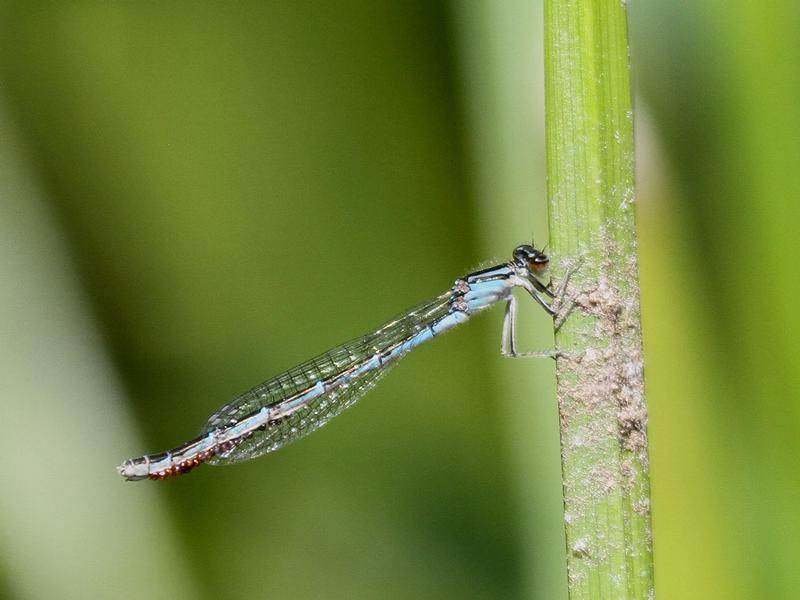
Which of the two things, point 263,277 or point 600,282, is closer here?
point 600,282

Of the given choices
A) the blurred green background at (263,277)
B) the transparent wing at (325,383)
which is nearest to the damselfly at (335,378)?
the transparent wing at (325,383)

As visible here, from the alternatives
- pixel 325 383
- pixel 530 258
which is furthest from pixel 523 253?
pixel 325 383

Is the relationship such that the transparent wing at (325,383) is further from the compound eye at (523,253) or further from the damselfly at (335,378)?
the compound eye at (523,253)

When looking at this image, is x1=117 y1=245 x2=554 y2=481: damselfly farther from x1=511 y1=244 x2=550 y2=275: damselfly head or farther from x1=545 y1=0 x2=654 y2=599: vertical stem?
x1=545 y1=0 x2=654 y2=599: vertical stem

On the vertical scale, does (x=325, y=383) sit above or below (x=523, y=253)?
below

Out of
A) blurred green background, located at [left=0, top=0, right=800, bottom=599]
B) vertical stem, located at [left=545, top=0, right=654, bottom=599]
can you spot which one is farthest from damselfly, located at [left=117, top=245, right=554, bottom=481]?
vertical stem, located at [left=545, top=0, right=654, bottom=599]

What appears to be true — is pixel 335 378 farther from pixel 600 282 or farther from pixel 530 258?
pixel 600 282

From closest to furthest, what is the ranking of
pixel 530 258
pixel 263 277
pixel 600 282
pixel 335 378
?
pixel 600 282, pixel 263 277, pixel 530 258, pixel 335 378
